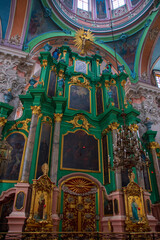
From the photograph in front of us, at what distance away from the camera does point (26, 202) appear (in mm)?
7672

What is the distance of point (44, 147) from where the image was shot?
31.6 ft

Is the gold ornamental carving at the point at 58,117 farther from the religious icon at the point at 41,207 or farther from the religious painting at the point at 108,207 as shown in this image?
the religious painting at the point at 108,207

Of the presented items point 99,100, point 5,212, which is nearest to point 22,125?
point 5,212

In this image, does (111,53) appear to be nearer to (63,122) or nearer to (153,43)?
(153,43)

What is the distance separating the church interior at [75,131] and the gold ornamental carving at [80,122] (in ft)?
0.21

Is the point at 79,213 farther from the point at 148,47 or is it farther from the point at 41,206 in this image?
the point at 148,47

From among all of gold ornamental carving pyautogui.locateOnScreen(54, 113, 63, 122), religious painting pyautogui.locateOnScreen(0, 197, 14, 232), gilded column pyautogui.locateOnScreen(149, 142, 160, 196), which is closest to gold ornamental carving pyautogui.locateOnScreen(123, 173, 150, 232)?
gilded column pyautogui.locateOnScreen(149, 142, 160, 196)

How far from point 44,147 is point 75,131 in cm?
239

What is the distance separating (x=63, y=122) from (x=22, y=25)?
344 inches

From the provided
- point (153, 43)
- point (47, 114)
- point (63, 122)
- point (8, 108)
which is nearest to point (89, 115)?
point (63, 122)

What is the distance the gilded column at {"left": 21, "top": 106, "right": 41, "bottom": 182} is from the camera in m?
8.33

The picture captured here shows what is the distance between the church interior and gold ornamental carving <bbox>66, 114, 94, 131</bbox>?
6 centimetres

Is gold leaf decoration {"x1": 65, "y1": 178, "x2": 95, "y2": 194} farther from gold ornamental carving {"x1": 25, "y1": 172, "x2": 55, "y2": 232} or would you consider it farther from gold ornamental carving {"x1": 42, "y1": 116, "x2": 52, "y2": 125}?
gold ornamental carving {"x1": 42, "y1": 116, "x2": 52, "y2": 125}

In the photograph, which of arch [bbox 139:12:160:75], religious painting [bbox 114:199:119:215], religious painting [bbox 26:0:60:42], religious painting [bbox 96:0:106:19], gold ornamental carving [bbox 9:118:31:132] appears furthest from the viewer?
religious painting [bbox 96:0:106:19]
